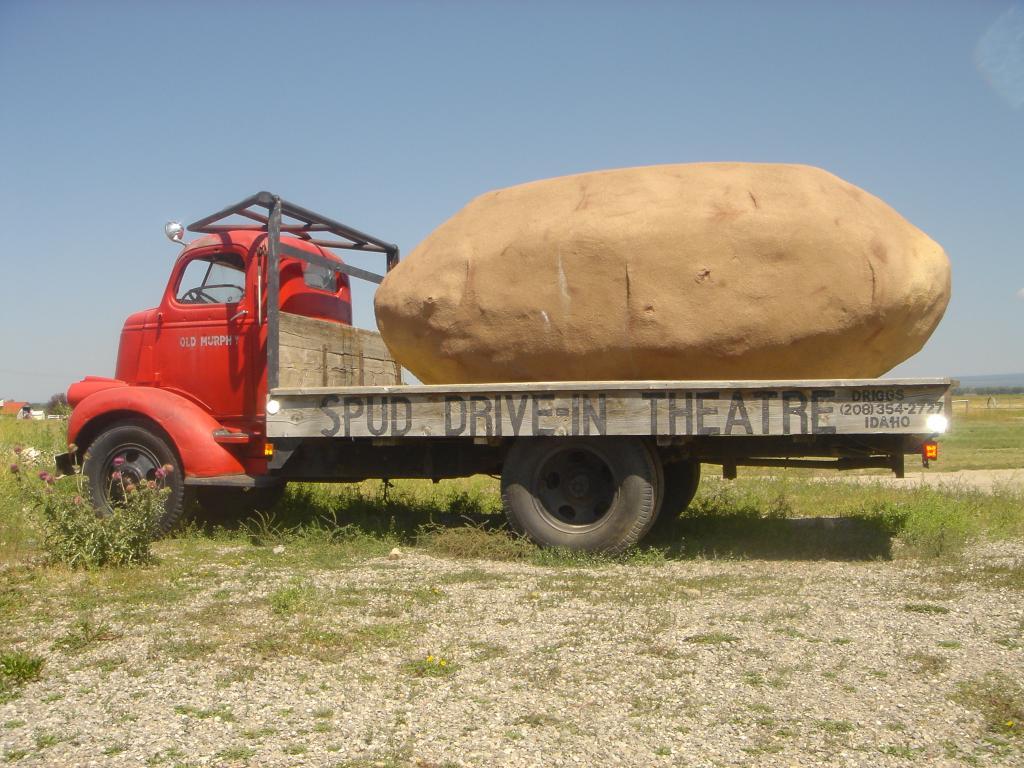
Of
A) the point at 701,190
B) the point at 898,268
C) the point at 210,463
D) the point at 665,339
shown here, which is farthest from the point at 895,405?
the point at 210,463

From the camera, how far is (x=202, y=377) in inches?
299

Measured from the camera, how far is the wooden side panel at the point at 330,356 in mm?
7254

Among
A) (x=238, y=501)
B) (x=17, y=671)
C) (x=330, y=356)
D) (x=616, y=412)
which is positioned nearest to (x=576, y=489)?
(x=616, y=412)

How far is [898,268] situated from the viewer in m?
5.86

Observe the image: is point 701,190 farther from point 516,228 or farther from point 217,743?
point 217,743

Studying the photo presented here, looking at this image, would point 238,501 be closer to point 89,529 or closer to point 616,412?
point 89,529

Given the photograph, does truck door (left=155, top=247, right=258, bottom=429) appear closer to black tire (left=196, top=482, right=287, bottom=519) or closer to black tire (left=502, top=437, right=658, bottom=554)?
black tire (left=196, top=482, right=287, bottom=519)

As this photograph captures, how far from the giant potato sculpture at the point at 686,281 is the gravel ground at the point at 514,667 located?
149 cm

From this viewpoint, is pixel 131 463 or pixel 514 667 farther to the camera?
pixel 131 463

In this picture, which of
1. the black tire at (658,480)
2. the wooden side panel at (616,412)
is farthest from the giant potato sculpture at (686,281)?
the black tire at (658,480)

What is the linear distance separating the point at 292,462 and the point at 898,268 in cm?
454

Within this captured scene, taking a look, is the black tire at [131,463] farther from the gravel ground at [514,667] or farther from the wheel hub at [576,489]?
the wheel hub at [576,489]

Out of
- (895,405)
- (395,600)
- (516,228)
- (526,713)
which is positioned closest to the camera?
(526,713)

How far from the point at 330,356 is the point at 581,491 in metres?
2.71
